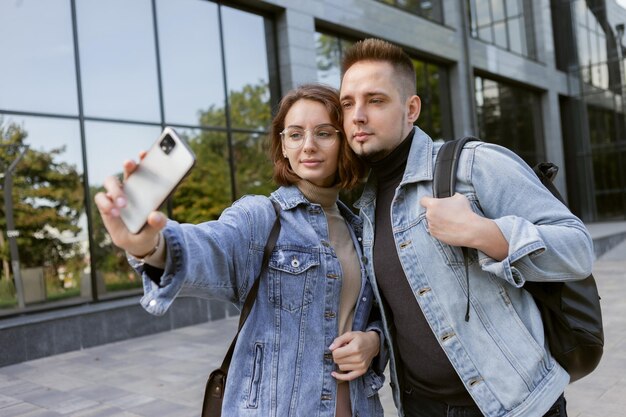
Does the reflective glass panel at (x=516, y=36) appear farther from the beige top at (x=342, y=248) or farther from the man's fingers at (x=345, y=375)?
the man's fingers at (x=345, y=375)

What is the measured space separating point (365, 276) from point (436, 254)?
12.2 inches

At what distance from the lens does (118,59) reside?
942cm

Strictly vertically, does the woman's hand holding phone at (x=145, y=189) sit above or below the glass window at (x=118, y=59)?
below

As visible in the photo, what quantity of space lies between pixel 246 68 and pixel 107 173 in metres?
3.82

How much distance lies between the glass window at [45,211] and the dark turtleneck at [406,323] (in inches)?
299

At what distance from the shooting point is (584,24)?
79.4 feet

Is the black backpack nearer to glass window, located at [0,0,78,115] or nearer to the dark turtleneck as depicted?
the dark turtleneck

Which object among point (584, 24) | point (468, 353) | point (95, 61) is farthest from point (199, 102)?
point (584, 24)

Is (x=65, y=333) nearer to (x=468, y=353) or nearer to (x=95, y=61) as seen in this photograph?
(x=95, y=61)

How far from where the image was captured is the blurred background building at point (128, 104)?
812cm

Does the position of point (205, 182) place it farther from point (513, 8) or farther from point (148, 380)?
point (513, 8)

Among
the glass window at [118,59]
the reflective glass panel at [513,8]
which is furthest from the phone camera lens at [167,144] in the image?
the reflective glass panel at [513,8]

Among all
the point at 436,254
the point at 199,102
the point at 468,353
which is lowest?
the point at 468,353

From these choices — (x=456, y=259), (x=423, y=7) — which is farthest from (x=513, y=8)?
(x=456, y=259)
